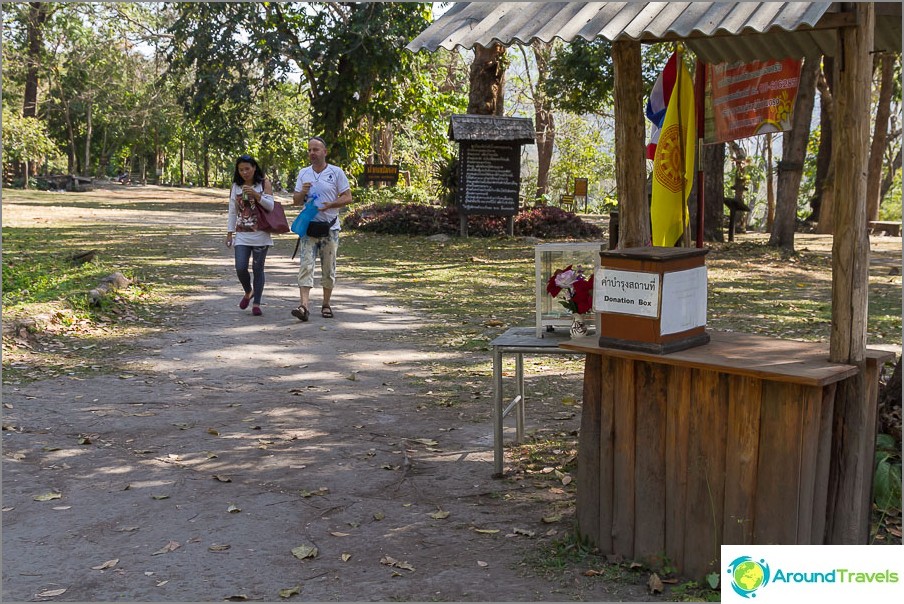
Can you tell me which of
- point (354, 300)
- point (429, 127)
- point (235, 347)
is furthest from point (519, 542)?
point (429, 127)

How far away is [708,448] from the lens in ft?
14.1

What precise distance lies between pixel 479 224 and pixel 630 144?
18.0 m

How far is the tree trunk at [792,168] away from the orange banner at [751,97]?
1443 cm

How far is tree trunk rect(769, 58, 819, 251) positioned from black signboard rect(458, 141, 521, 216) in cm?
567

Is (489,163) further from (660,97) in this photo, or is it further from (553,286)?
(553,286)

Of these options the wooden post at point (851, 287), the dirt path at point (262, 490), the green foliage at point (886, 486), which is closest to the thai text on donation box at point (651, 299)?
the wooden post at point (851, 287)

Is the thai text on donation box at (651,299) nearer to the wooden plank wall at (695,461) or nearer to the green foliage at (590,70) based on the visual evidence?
the wooden plank wall at (695,461)

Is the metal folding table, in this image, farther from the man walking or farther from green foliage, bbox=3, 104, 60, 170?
green foliage, bbox=3, 104, 60, 170

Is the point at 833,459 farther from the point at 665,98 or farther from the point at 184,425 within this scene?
the point at 184,425

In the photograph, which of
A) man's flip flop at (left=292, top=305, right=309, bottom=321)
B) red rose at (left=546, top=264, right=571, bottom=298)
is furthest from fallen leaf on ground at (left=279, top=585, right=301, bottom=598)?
man's flip flop at (left=292, top=305, right=309, bottom=321)

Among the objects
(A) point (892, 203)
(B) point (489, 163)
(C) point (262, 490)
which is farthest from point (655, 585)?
(A) point (892, 203)

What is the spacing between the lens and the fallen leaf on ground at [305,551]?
4.77 m

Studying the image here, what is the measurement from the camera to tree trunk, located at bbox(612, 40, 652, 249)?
5141mm

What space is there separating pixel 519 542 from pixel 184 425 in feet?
10.1
